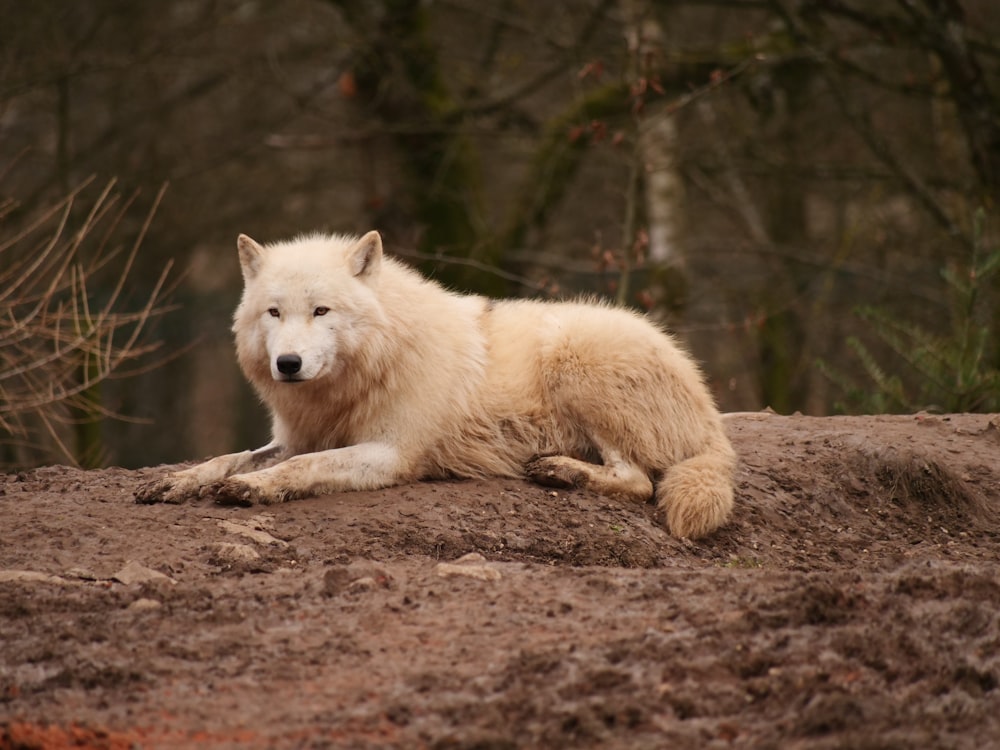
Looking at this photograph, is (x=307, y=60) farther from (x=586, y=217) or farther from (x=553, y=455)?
(x=553, y=455)

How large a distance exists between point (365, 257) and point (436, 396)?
0.81 m

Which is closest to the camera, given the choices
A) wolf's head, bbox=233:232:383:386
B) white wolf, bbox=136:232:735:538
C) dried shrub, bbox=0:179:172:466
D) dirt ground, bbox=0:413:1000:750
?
dirt ground, bbox=0:413:1000:750

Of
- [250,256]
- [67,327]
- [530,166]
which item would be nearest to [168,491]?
[250,256]

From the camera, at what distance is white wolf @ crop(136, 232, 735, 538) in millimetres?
5879

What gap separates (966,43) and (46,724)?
9.91m

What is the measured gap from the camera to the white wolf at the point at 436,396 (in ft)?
19.3

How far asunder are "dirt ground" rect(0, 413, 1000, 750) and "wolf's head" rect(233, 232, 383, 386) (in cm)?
72

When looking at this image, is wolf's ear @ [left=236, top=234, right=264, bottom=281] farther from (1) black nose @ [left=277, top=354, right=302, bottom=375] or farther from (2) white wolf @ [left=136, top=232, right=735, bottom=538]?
(1) black nose @ [left=277, top=354, right=302, bottom=375]

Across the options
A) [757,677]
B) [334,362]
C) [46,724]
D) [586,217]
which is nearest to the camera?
[46,724]

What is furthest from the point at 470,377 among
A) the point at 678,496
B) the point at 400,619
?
the point at 400,619

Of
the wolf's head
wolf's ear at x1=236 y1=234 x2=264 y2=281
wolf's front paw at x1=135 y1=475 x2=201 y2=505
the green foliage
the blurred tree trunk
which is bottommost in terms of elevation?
wolf's front paw at x1=135 y1=475 x2=201 y2=505

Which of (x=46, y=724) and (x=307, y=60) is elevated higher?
(x=307, y=60)

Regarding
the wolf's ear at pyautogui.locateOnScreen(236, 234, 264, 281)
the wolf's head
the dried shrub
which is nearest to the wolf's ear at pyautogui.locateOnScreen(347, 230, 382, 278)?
the wolf's head

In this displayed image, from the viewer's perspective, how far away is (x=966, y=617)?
376 cm
